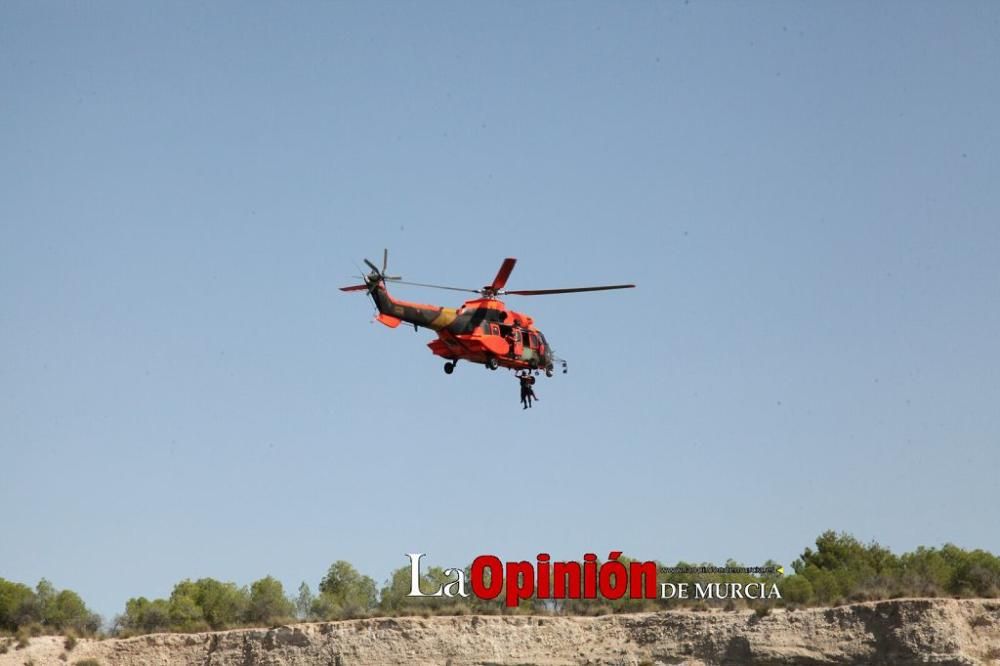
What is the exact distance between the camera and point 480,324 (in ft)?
238

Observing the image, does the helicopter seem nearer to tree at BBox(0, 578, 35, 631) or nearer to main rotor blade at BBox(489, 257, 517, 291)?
main rotor blade at BBox(489, 257, 517, 291)

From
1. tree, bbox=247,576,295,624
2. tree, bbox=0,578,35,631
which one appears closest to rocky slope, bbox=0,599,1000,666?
tree, bbox=247,576,295,624

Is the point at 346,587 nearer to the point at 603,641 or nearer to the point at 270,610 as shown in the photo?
the point at 270,610

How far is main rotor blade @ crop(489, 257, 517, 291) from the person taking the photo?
73.4m

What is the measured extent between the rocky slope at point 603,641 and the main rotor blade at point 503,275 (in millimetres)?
15863

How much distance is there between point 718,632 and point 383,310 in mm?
20719

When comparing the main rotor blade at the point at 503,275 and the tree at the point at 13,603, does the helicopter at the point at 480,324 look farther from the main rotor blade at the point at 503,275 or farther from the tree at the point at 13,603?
the tree at the point at 13,603

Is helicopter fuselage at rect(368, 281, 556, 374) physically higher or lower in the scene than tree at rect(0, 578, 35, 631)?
higher

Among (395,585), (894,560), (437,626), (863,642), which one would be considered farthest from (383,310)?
(894,560)

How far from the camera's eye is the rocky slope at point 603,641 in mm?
74312

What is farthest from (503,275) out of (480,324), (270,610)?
(270,610)

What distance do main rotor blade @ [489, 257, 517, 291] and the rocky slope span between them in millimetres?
15863

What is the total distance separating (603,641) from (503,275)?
1710 centimetres

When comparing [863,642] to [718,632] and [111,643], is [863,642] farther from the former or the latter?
[111,643]
